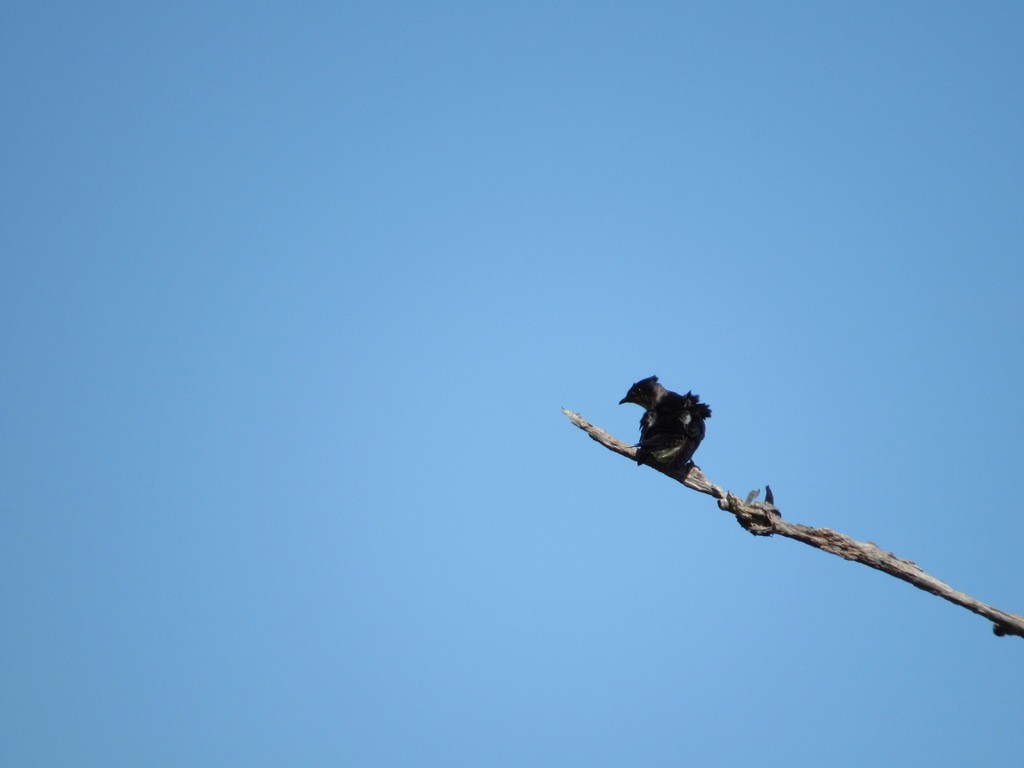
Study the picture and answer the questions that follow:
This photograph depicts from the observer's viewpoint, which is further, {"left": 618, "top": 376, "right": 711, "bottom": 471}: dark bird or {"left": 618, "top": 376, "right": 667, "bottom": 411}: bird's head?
{"left": 618, "top": 376, "right": 667, "bottom": 411}: bird's head

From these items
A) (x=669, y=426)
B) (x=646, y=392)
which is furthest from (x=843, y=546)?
(x=646, y=392)

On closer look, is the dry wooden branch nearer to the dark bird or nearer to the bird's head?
the dark bird

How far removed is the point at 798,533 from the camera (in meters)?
12.0

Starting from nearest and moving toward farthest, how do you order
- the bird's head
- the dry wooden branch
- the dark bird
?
the dry wooden branch < the dark bird < the bird's head

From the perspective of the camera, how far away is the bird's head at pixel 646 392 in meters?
15.6

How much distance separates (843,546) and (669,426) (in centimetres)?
358

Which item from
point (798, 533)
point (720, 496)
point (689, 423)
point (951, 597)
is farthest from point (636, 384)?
point (951, 597)

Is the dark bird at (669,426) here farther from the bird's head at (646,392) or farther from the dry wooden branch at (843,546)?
the dry wooden branch at (843,546)

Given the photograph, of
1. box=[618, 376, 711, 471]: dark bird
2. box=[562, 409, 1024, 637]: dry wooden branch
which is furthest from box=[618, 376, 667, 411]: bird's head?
box=[562, 409, 1024, 637]: dry wooden branch

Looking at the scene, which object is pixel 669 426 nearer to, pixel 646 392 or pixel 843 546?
pixel 646 392

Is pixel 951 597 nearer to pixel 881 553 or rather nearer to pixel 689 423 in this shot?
pixel 881 553

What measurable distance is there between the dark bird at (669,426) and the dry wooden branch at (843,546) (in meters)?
0.70

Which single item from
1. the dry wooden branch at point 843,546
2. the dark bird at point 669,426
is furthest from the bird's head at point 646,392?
the dry wooden branch at point 843,546

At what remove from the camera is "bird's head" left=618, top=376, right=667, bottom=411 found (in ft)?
51.3
